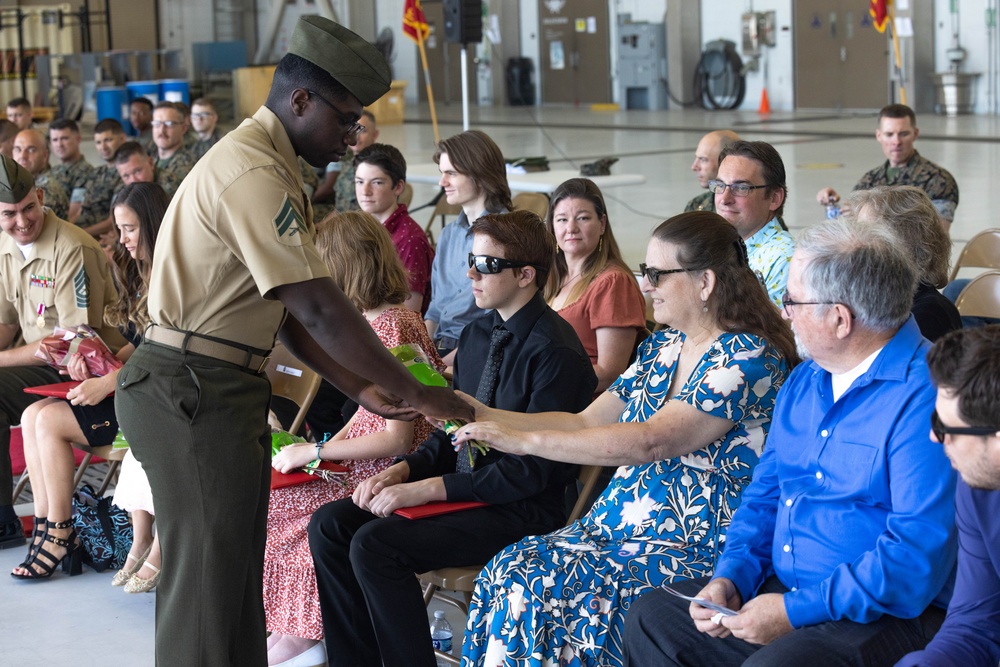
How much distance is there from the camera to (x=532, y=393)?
3064 mm

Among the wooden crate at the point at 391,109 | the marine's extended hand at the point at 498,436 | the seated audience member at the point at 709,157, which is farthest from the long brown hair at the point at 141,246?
the wooden crate at the point at 391,109

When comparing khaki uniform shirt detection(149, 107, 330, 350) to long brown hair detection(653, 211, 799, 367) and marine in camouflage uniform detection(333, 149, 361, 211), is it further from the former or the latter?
marine in camouflage uniform detection(333, 149, 361, 211)

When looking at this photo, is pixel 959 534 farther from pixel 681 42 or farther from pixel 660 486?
pixel 681 42

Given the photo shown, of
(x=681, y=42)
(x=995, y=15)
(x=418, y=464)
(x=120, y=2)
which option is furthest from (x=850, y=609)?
(x=120, y=2)

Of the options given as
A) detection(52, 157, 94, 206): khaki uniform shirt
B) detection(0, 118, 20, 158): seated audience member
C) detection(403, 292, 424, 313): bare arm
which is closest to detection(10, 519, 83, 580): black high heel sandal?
detection(403, 292, 424, 313): bare arm

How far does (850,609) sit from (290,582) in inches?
66.3

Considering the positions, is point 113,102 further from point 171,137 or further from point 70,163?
point 171,137

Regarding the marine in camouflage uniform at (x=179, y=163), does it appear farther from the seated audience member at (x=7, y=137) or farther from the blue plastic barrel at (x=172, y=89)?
the blue plastic barrel at (x=172, y=89)

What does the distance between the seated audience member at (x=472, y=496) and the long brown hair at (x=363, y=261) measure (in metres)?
0.42

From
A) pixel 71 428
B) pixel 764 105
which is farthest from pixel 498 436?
pixel 764 105

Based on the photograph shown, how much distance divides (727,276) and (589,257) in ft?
5.08

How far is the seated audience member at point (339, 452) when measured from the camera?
327cm

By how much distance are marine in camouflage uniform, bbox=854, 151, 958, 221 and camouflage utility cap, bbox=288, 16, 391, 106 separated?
180 inches

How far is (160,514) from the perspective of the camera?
2.58 meters
